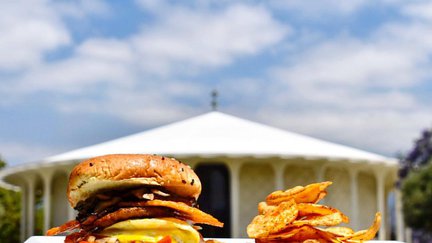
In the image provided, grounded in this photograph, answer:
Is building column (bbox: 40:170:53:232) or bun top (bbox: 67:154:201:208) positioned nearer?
bun top (bbox: 67:154:201:208)

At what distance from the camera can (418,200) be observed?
116 feet

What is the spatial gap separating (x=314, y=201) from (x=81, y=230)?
6.89ft

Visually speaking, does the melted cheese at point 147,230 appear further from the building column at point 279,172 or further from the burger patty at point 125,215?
the building column at point 279,172

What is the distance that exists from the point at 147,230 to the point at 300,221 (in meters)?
1.58

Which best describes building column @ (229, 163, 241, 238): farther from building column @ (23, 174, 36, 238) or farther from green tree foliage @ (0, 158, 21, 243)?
green tree foliage @ (0, 158, 21, 243)

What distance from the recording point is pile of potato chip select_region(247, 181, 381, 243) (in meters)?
6.53

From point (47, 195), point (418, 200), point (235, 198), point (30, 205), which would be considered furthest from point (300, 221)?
point (418, 200)

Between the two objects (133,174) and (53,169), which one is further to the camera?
(53,169)

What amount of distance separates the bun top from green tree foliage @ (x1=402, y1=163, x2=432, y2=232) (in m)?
31.0

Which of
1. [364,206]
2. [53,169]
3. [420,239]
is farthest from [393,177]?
[53,169]

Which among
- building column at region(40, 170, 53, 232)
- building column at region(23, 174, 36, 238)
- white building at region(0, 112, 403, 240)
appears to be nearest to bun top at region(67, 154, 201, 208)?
white building at region(0, 112, 403, 240)

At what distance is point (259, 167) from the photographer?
28484mm

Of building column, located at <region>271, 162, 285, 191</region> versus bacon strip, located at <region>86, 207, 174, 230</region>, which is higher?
building column, located at <region>271, 162, 285, 191</region>

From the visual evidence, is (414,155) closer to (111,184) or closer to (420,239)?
(420,239)
